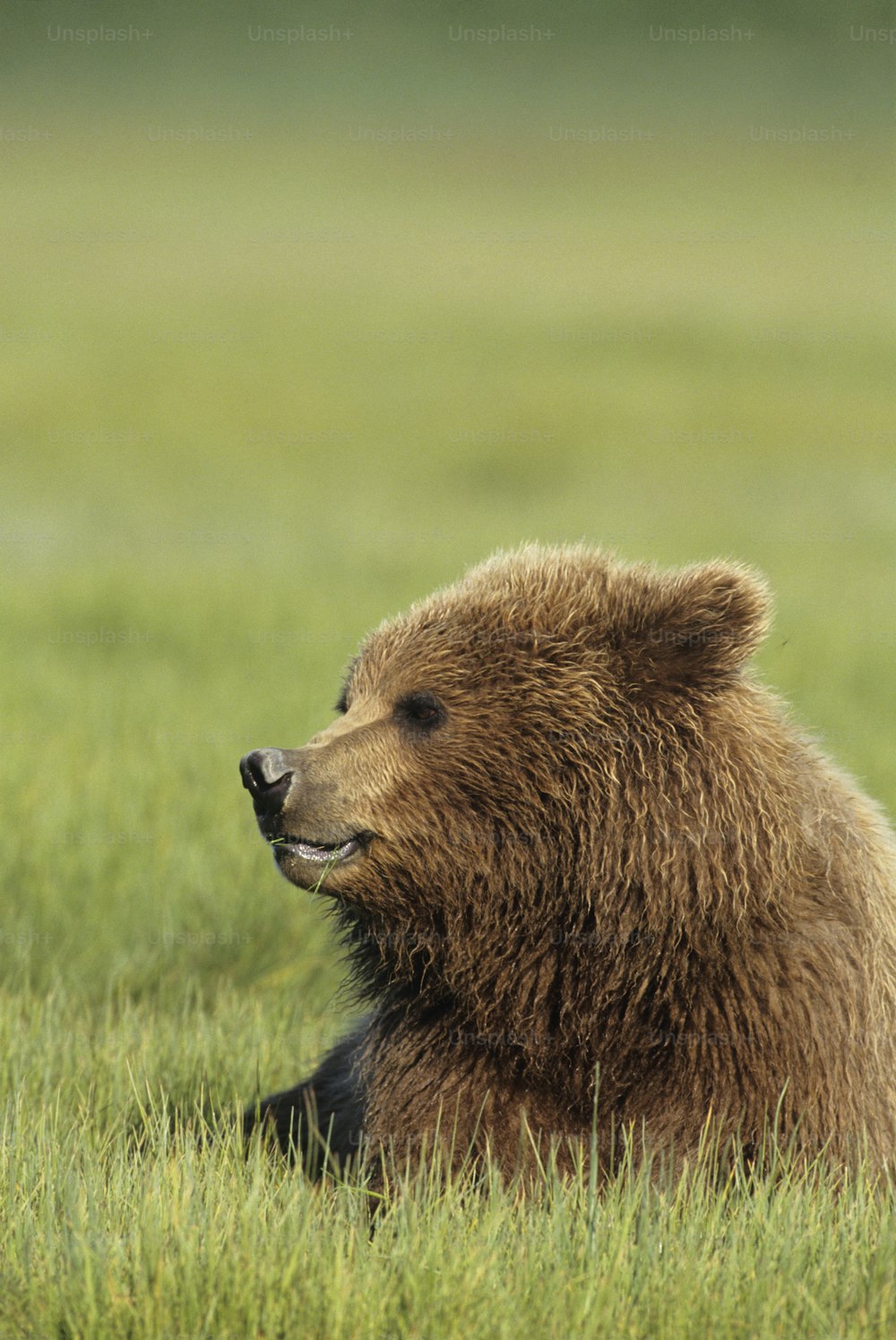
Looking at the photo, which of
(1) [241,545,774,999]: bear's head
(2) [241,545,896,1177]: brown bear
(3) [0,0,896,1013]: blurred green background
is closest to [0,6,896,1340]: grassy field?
(3) [0,0,896,1013]: blurred green background

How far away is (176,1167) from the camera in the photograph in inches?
130

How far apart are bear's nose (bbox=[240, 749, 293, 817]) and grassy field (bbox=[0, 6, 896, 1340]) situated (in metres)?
0.83

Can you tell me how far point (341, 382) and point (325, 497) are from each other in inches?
449

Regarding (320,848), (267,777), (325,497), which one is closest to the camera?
(267,777)

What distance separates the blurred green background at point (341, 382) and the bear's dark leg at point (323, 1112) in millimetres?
653

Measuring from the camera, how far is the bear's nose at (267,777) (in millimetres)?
3613

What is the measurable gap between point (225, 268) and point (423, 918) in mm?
51974

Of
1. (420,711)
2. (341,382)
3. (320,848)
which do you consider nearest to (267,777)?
(320,848)

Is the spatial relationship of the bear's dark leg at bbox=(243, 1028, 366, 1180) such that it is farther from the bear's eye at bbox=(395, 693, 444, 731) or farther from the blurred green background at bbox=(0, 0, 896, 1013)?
the bear's eye at bbox=(395, 693, 444, 731)

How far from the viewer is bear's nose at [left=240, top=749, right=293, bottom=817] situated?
3.61 metres

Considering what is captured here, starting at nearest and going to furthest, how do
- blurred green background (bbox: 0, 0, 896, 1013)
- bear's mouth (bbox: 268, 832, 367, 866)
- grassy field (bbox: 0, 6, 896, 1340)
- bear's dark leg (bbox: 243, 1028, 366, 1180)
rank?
grassy field (bbox: 0, 6, 896, 1340) → bear's mouth (bbox: 268, 832, 367, 866) → bear's dark leg (bbox: 243, 1028, 366, 1180) → blurred green background (bbox: 0, 0, 896, 1013)

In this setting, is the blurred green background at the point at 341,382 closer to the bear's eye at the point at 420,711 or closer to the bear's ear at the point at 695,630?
the bear's ear at the point at 695,630

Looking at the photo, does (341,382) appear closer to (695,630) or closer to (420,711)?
(420,711)

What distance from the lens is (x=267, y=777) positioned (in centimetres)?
361
